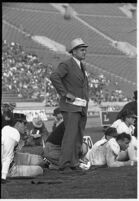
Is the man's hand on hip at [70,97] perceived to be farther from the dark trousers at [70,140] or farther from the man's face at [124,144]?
the man's face at [124,144]

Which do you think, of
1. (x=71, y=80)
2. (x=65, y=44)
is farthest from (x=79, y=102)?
(x=65, y=44)

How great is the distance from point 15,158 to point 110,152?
1.30 metres

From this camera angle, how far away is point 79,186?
5.59m

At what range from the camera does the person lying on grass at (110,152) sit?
7273 mm

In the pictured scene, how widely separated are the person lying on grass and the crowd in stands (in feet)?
41.5

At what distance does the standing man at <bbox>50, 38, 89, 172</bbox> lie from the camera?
6668 mm

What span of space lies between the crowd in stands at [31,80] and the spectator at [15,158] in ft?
44.1

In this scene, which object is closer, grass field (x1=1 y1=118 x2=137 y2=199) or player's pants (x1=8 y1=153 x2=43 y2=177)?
grass field (x1=1 y1=118 x2=137 y2=199)

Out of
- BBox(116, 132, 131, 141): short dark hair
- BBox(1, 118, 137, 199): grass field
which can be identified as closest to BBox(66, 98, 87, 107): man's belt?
BBox(1, 118, 137, 199): grass field

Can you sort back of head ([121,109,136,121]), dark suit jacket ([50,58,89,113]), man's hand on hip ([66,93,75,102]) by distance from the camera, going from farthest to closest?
back of head ([121,109,136,121]), dark suit jacket ([50,58,89,113]), man's hand on hip ([66,93,75,102])

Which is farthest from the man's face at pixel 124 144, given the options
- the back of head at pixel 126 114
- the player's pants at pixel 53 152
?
the player's pants at pixel 53 152

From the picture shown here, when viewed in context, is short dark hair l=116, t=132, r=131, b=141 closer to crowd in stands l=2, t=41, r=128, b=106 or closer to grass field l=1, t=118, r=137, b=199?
grass field l=1, t=118, r=137, b=199

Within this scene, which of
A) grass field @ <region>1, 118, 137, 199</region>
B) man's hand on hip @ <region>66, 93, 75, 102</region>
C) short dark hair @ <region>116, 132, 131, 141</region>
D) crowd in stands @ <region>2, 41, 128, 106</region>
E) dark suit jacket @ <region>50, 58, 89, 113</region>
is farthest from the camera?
crowd in stands @ <region>2, 41, 128, 106</region>

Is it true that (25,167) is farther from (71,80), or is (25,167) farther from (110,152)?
(110,152)
